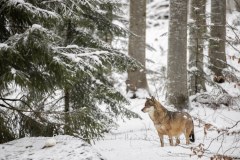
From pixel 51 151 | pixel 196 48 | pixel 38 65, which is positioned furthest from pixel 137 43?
pixel 51 151

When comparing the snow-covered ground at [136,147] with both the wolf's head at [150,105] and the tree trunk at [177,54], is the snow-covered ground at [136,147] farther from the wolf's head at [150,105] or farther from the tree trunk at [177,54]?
the tree trunk at [177,54]

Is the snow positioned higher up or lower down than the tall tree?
lower down

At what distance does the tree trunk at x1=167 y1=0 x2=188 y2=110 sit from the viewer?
473 inches

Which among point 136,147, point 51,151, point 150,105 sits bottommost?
point 136,147

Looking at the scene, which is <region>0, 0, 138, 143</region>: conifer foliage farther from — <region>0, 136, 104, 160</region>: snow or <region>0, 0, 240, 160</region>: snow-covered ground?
<region>0, 136, 104, 160</region>: snow

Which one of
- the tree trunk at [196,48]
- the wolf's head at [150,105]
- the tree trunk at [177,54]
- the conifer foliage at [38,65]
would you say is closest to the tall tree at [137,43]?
the tree trunk at [196,48]

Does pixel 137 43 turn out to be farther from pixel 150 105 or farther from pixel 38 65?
pixel 38 65

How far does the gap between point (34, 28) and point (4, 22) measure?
1.53m

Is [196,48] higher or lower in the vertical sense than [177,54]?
higher

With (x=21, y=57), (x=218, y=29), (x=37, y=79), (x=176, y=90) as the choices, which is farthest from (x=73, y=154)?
(x=218, y=29)

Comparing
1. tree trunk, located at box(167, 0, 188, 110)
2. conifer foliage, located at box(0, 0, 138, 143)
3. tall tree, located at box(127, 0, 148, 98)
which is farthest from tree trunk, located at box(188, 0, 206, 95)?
conifer foliage, located at box(0, 0, 138, 143)

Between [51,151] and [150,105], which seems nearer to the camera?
[51,151]

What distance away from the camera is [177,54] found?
39.9ft

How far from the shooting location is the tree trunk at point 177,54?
1201cm
